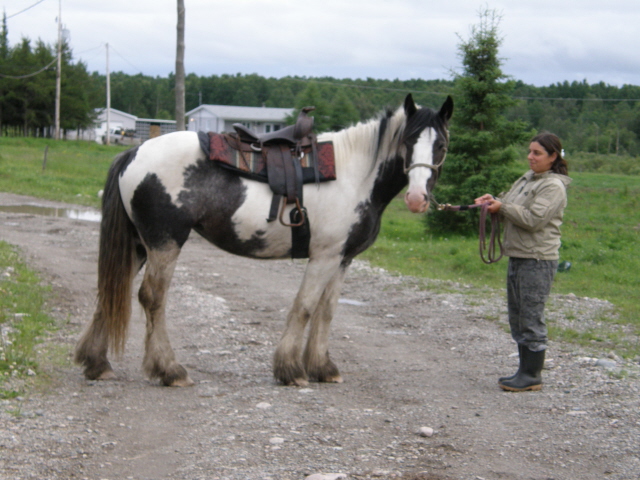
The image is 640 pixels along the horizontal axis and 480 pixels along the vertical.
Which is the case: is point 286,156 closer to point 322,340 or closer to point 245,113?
point 322,340

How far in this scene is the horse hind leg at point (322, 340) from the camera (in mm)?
5414

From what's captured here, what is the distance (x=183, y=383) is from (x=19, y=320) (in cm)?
240

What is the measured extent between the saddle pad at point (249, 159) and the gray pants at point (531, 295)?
5.40 feet

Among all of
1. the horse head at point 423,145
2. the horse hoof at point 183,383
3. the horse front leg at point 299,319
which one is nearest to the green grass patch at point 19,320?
the horse hoof at point 183,383

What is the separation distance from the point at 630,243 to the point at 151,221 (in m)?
12.3

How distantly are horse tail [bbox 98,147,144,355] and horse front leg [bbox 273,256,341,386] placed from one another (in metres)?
1.23

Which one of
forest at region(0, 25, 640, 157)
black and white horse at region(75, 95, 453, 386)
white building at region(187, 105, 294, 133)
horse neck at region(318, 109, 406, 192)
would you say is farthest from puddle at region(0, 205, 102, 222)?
white building at region(187, 105, 294, 133)

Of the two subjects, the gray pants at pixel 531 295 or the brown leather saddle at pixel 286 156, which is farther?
the gray pants at pixel 531 295

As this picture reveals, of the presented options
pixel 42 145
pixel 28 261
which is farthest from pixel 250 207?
pixel 42 145

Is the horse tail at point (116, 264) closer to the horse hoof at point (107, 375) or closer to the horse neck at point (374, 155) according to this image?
the horse hoof at point (107, 375)

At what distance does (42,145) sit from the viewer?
158 ft

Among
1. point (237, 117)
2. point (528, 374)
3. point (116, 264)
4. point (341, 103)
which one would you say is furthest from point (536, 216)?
point (237, 117)

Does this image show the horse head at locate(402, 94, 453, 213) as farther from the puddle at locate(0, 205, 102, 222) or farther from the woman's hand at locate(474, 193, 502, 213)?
the puddle at locate(0, 205, 102, 222)

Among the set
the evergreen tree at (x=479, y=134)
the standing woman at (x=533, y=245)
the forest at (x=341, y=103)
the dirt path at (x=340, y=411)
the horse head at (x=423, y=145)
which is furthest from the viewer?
the forest at (x=341, y=103)
